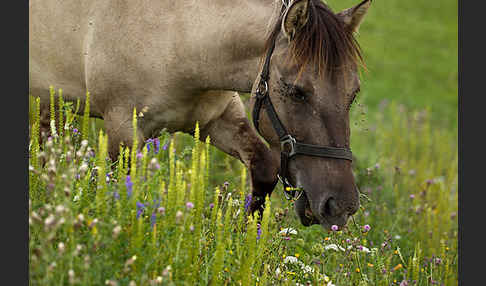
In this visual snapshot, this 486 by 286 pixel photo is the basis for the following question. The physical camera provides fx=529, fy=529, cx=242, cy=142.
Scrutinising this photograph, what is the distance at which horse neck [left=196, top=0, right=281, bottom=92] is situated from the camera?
3191 mm

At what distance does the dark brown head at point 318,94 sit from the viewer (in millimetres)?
2832

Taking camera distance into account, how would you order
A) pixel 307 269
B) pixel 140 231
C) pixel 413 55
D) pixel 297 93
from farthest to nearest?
pixel 413 55 < pixel 297 93 < pixel 307 269 < pixel 140 231

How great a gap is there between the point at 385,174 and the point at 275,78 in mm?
3591

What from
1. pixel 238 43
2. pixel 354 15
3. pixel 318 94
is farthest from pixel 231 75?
pixel 354 15

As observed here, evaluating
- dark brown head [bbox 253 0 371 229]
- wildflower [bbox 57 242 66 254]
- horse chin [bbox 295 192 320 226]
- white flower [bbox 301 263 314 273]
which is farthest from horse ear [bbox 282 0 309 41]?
wildflower [bbox 57 242 66 254]

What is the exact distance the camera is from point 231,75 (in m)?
3.37

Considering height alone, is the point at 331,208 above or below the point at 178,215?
below

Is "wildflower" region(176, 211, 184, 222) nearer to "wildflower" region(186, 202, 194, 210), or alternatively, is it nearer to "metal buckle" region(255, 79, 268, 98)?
"wildflower" region(186, 202, 194, 210)

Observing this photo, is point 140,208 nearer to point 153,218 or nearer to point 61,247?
point 153,218

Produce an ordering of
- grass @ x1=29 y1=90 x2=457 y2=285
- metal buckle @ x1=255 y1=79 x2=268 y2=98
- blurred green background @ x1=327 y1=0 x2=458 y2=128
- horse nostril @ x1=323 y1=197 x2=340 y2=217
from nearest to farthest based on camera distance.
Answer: grass @ x1=29 y1=90 x2=457 y2=285
horse nostril @ x1=323 y1=197 x2=340 y2=217
metal buckle @ x1=255 y1=79 x2=268 y2=98
blurred green background @ x1=327 y1=0 x2=458 y2=128

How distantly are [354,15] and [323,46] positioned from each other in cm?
45

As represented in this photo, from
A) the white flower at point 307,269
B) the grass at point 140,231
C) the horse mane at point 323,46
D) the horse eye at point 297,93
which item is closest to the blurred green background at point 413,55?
the horse mane at point 323,46

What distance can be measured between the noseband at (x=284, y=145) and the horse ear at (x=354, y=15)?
0.48 m

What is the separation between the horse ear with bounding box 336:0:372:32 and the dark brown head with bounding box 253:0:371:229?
12 cm
